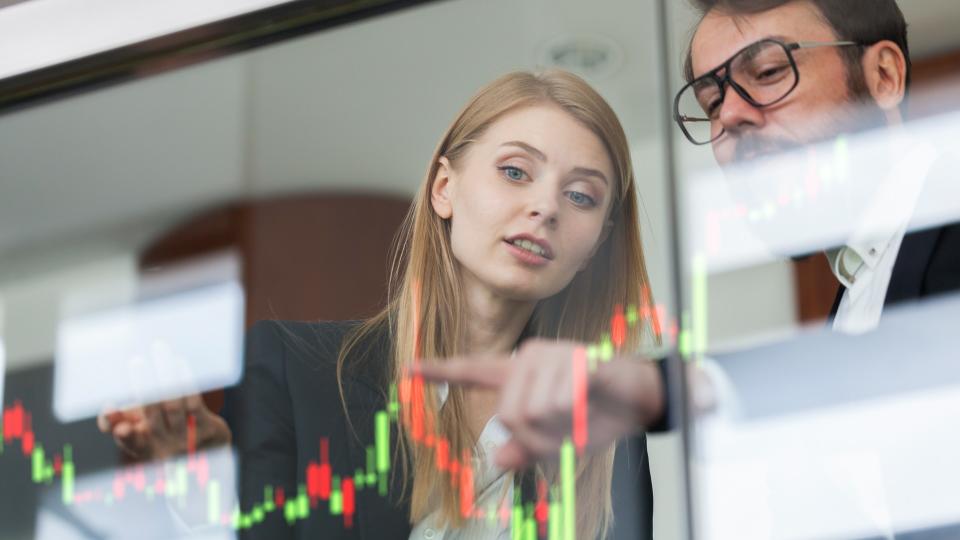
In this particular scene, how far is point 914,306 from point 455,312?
617mm

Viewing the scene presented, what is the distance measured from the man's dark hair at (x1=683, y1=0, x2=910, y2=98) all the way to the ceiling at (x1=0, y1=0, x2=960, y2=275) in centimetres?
2

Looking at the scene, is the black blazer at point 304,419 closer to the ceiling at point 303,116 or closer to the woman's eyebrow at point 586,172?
the ceiling at point 303,116

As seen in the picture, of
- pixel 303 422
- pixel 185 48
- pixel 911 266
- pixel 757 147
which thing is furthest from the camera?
pixel 185 48

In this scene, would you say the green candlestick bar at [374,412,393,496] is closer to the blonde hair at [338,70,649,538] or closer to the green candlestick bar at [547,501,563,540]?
the blonde hair at [338,70,649,538]

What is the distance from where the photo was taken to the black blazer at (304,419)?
2133mm

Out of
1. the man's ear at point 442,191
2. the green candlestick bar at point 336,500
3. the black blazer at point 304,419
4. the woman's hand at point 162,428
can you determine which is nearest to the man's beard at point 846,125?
the man's ear at point 442,191

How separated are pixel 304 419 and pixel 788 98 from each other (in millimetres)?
799

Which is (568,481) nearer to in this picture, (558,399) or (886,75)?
(558,399)

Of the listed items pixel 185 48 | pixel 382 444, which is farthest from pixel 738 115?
pixel 185 48

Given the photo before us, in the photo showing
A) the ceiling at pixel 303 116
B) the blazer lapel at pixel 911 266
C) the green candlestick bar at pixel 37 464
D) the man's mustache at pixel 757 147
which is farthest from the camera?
the green candlestick bar at pixel 37 464

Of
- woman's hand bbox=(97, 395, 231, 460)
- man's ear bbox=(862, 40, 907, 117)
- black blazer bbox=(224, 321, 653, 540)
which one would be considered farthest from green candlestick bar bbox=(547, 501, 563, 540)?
man's ear bbox=(862, 40, 907, 117)

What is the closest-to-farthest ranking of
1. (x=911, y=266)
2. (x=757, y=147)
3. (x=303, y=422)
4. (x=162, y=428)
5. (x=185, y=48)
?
(x=911, y=266) < (x=757, y=147) < (x=303, y=422) < (x=162, y=428) < (x=185, y=48)

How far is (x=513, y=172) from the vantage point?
2180mm

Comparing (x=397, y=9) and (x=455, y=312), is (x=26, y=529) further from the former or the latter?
(x=397, y=9)
